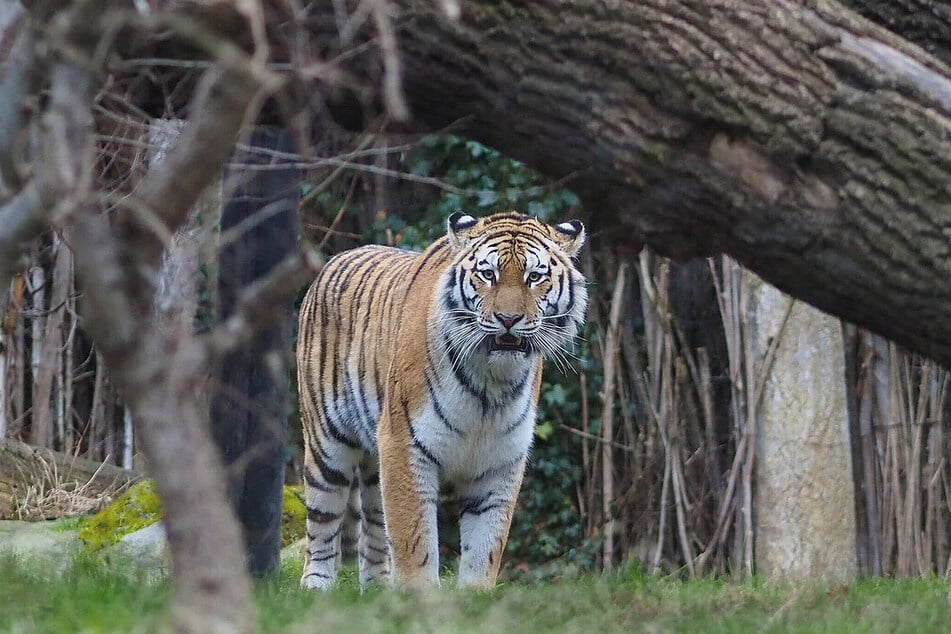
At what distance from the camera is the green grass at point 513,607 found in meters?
3.64

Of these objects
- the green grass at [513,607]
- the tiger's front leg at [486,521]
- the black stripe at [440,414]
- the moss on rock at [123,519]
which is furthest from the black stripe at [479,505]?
the moss on rock at [123,519]

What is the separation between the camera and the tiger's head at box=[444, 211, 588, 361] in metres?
6.32

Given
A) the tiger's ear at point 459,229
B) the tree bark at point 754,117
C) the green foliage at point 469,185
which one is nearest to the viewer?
the tree bark at point 754,117

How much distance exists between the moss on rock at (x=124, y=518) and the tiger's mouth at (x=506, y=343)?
106 inches

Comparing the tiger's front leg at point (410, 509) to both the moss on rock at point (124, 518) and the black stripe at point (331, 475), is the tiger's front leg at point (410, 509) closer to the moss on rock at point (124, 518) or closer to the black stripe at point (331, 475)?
the black stripe at point (331, 475)

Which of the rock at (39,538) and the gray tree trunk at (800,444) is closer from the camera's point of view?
the rock at (39,538)

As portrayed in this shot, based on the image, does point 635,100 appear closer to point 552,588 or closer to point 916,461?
point 552,588

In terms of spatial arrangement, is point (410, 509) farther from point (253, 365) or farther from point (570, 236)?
point (570, 236)

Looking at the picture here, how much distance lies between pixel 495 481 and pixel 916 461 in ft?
10.3

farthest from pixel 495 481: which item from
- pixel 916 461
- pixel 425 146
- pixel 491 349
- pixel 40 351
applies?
pixel 40 351

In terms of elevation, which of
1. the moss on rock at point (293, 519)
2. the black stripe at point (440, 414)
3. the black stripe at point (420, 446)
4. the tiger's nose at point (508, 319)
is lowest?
the moss on rock at point (293, 519)

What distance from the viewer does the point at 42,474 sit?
960cm

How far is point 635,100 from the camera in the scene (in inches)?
173

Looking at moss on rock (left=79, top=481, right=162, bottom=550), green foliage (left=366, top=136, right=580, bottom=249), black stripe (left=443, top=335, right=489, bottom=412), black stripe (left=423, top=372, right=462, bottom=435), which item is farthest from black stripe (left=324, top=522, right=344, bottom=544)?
green foliage (left=366, top=136, right=580, bottom=249)
